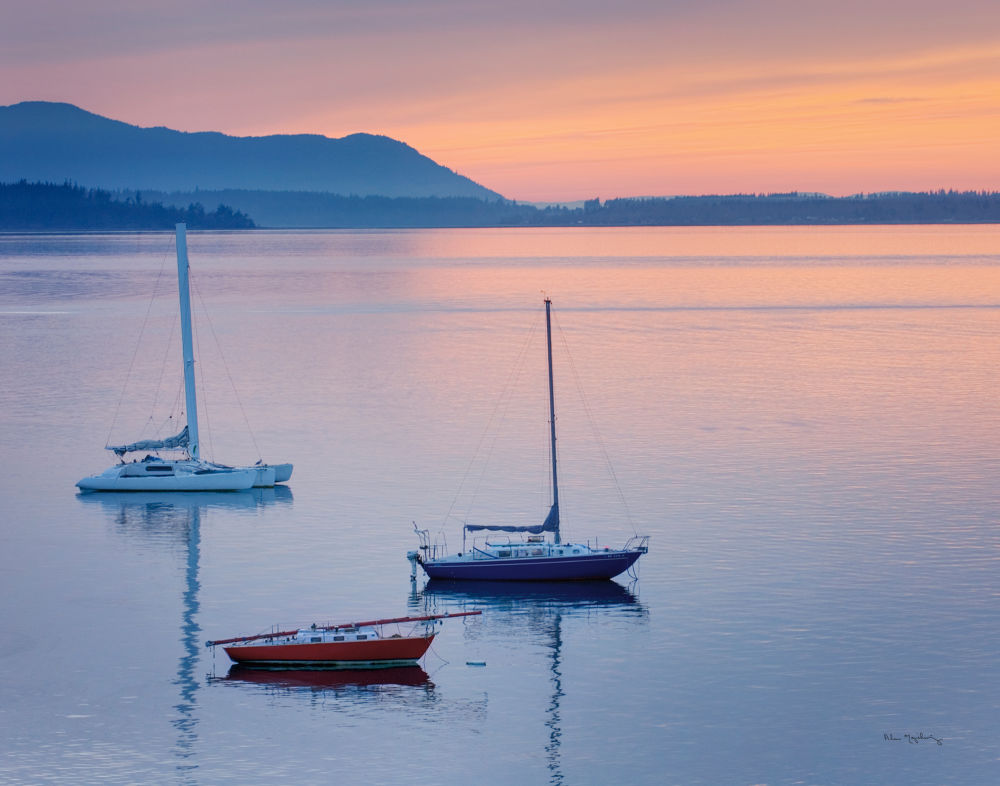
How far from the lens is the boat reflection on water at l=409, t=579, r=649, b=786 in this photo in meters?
46.4

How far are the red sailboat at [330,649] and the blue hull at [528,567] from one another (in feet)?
27.6

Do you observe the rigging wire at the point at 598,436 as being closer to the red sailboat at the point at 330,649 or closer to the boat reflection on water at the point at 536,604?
the boat reflection on water at the point at 536,604

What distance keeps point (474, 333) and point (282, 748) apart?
377 ft

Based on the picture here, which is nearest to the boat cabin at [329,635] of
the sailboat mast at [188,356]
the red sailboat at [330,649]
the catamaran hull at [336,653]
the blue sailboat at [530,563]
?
the red sailboat at [330,649]

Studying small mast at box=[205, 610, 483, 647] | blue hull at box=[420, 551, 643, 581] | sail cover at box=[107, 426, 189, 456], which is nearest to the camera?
small mast at box=[205, 610, 483, 647]

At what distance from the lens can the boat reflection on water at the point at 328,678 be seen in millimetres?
41281

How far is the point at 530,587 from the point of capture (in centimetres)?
5131

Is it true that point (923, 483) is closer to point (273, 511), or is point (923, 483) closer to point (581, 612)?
point (581, 612)

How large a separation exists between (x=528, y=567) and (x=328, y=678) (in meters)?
11.6
